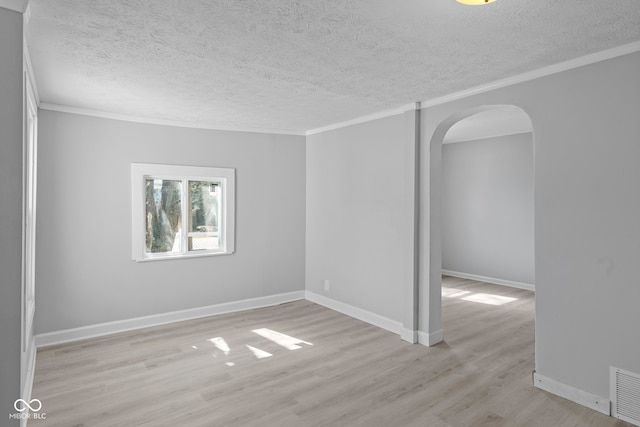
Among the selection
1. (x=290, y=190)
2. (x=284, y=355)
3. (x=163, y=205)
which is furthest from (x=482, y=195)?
(x=163, y=205)

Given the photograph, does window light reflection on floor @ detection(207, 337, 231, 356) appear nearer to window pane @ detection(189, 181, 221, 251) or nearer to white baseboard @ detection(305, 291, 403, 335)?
window pane @ detection(189, 181, 221, 251)

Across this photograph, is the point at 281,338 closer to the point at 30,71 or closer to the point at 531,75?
the point at 30,71

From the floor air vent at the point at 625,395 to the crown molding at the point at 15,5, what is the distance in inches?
161

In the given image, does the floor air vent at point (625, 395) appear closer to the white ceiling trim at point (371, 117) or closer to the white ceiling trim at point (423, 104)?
the white ceiling trim at point (423, 104)

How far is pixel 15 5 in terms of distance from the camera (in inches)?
72.2

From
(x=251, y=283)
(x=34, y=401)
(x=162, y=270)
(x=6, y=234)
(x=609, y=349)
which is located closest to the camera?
(x=6, y=234)

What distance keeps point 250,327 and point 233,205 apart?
5.23ft

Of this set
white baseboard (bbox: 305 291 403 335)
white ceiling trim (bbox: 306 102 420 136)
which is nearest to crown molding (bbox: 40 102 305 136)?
white ceiling trim (bbox: 306 102 420 136)

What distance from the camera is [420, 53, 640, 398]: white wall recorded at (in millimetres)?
2453

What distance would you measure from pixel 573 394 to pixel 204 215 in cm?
419

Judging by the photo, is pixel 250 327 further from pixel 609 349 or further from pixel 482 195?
pixel 482 195

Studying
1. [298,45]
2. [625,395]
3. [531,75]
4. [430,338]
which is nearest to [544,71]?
[531,75]

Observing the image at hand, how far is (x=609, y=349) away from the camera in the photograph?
8.34 ft

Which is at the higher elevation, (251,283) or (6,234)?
(6,234)
